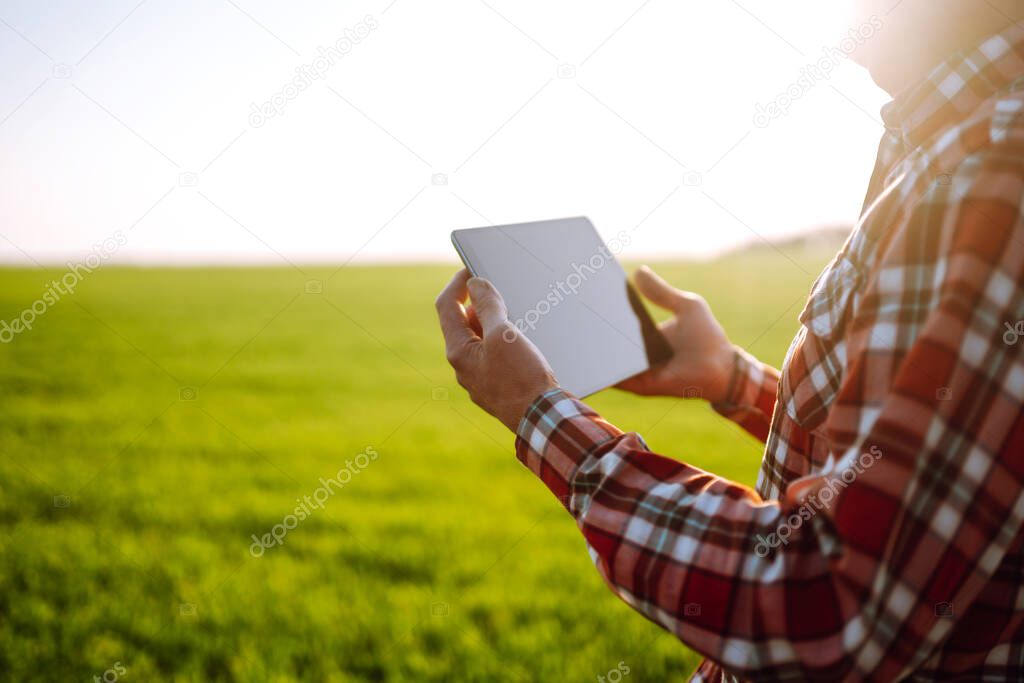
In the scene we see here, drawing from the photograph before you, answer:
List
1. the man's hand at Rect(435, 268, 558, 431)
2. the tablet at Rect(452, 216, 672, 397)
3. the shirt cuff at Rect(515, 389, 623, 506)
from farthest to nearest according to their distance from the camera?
the tablet at Rect(452, 216, 672, 397) < the man's hand at Rect(435, 268, 558, 431) < the shirt cuff at Rect(515, 389, 623, 506)

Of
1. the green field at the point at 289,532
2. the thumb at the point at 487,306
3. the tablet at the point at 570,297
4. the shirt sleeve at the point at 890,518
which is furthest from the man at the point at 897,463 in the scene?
the green field at the point at 289,532

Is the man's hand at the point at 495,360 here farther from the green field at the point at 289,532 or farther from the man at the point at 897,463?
the green field at the point at 289,532

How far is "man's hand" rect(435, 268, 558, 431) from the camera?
129 cm

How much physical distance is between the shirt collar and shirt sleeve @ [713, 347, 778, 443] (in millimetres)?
1037

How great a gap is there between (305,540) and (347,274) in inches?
931

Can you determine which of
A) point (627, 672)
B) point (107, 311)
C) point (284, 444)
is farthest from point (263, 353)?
point (627, 672)

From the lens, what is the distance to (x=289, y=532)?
4398 mm

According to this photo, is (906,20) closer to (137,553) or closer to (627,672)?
(627,672)

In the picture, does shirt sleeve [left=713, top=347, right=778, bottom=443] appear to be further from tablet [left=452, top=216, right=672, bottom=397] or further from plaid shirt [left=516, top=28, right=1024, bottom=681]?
plaid shirt [left=516, top=28, right=1024, bottom=681]

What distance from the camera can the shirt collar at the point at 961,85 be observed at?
1016 millimetres

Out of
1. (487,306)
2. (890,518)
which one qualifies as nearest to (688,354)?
(487,306)

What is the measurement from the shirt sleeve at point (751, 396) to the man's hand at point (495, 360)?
938mm

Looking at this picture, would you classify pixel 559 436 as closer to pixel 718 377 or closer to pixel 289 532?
pixel 718 377

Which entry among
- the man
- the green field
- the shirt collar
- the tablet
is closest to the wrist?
the tablet
